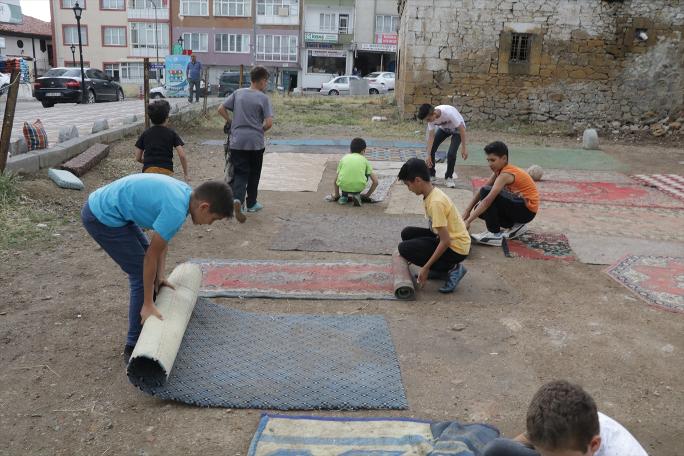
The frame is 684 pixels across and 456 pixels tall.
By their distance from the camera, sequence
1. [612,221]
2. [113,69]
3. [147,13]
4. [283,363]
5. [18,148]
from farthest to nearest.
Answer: [113,69]
[147,13]
[18,148]
[612,221]
[283,363]

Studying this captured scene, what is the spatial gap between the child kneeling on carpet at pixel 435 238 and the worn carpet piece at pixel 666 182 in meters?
5.15

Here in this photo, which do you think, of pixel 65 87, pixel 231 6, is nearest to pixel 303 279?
pixel 65 87

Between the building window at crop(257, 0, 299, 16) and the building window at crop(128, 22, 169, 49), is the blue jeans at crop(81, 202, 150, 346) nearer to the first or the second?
the building window at crop(257, 0, 299, 16)

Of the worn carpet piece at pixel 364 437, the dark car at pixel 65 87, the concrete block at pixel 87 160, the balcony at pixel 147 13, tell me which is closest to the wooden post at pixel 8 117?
the concrete block at pixel 87 160

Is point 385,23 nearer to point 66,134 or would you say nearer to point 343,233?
point 66,134

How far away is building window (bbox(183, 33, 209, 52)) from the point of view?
151ft

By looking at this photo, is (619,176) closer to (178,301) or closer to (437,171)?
(437,171)

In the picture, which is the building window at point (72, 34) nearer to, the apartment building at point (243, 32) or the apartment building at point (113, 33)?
the apartment building at point (113, 33)

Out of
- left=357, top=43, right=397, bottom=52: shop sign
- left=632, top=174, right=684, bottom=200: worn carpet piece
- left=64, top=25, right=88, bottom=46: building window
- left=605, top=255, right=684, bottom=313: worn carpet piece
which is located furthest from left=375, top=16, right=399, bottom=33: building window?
left=605, top=255, right=684, bottom=313: worn carpet piece

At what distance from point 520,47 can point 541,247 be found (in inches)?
480

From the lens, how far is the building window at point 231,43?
1799 inches

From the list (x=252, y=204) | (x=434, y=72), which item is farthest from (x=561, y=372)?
(x=434, y=72)

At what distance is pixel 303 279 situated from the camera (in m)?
4.76

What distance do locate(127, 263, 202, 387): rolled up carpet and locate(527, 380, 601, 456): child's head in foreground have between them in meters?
1.87
